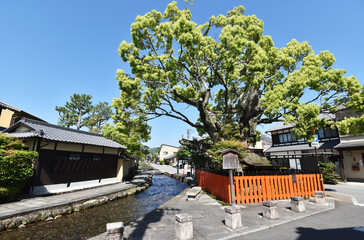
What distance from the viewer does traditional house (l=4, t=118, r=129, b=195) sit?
10328 mm

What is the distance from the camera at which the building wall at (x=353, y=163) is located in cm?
1647

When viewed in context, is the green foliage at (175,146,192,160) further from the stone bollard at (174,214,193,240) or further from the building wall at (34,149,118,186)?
the stone bollard at (174,214,193,240)

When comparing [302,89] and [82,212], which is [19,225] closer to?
[82,212]

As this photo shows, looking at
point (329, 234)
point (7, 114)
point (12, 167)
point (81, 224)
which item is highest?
point (7, 114)

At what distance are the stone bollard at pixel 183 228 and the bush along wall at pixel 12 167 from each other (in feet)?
28.8

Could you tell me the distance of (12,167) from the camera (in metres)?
8.26

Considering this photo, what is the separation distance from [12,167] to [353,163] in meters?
27.3

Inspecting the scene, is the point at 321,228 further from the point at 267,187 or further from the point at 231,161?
the point at 231,161

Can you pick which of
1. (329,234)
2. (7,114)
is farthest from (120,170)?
(329,234)

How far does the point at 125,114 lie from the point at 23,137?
273 inches

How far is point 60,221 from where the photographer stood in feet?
24.3

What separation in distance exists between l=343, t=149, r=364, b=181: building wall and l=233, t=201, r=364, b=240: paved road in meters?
14.1

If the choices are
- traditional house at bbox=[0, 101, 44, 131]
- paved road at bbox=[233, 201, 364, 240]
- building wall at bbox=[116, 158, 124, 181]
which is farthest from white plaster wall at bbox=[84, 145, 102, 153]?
paved road at bbox=[233, 201, 364, 240]

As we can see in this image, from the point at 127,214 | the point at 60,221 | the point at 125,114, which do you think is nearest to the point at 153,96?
the point at 125,114
